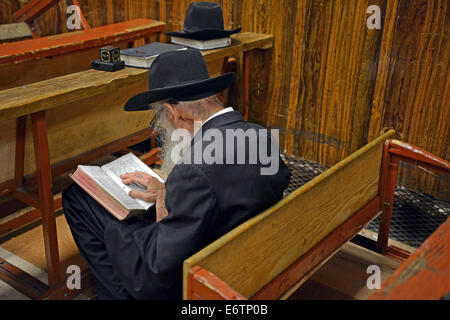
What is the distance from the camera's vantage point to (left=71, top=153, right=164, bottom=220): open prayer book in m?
2.02

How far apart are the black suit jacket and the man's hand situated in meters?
0.26

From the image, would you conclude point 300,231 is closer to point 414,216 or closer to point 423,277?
point 423,277

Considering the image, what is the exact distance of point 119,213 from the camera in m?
2.02

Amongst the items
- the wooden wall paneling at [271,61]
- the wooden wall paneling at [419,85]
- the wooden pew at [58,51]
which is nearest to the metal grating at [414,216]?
the wooden wall paneling at [419,85]

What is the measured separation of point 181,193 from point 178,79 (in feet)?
1.75

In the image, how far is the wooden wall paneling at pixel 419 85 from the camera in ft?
10.1

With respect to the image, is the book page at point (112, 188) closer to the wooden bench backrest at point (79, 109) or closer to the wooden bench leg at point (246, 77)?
the wooden bench backrest at point (79, 109)

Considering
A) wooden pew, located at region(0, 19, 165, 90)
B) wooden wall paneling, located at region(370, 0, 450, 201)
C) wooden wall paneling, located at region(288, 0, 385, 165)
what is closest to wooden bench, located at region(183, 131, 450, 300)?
wooden wall paneling, located at region(370, 0, 450, 201)

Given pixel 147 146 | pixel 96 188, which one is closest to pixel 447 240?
pixel 96 188

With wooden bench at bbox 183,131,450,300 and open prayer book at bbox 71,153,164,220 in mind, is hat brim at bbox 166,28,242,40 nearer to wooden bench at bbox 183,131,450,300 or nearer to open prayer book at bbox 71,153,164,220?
open prayer book at bbox 71,153,164,220

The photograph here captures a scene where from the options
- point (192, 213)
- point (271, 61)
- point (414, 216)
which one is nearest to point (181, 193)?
point (192, 213)

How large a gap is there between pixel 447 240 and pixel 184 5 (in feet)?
10.5

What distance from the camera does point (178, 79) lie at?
201 centimetres

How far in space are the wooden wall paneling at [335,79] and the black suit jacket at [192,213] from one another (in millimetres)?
1814
